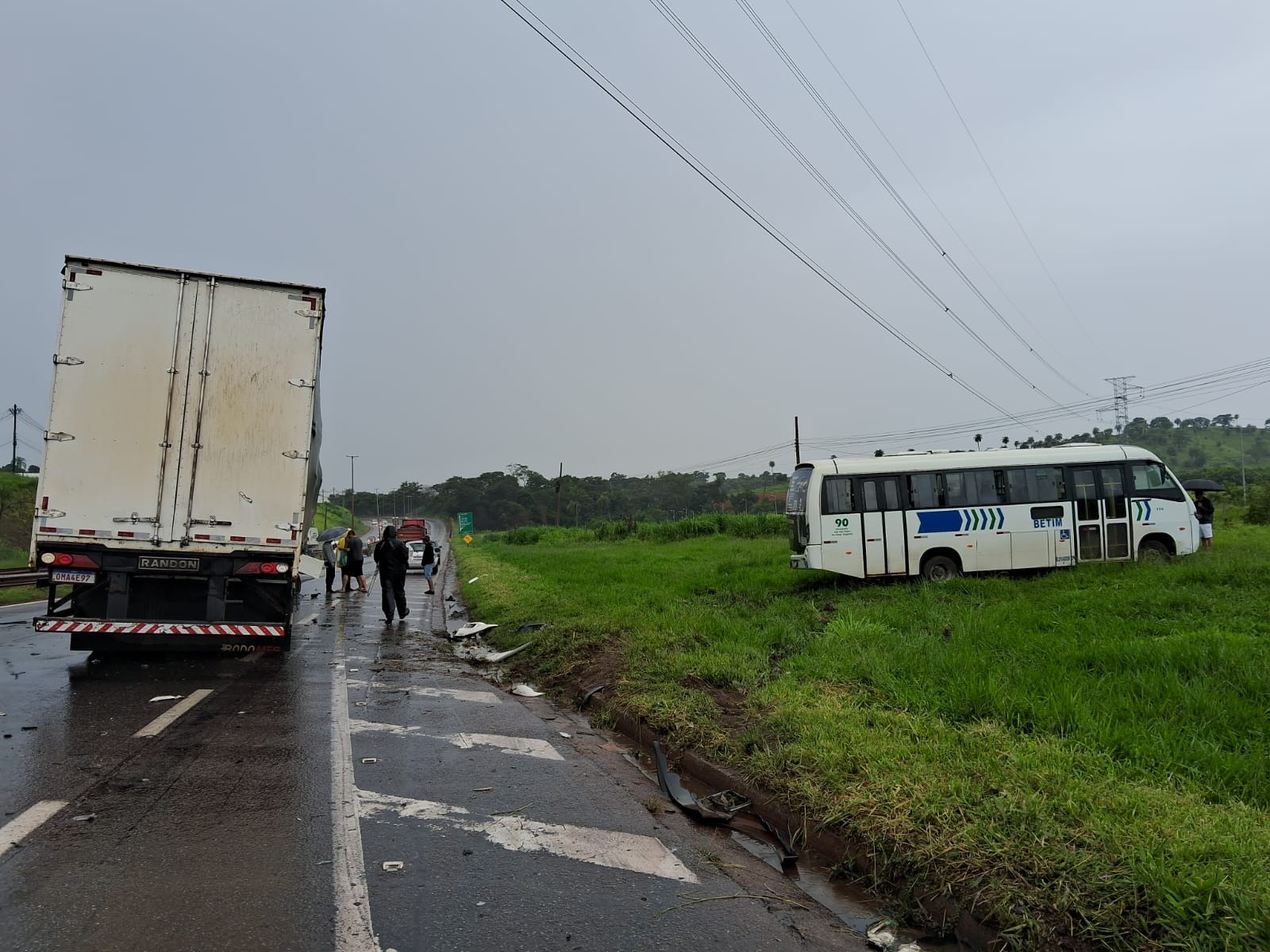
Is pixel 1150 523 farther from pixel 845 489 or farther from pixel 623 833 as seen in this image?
pixel 623 833

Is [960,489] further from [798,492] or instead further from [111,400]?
[111,400]

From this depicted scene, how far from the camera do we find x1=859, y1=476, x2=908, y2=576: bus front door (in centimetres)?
1638

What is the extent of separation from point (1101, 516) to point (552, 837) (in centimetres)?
1570

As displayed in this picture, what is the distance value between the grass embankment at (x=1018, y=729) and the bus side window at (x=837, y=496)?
12.9 feet

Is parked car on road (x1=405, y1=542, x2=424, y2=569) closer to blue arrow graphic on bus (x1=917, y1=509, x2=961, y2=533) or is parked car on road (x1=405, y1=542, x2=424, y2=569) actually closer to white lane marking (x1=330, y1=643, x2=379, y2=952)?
blue arrow graphic on bus (x1=917, y1=509, x2=961, y2=533)

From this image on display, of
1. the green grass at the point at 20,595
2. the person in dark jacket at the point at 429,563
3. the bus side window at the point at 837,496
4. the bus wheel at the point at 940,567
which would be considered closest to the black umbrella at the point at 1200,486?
the bus wheel at the point at 940,567

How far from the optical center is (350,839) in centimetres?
438

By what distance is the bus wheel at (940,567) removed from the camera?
1661 cm

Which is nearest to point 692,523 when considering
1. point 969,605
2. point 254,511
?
point 969,605

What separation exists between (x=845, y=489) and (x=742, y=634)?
7.52 meters

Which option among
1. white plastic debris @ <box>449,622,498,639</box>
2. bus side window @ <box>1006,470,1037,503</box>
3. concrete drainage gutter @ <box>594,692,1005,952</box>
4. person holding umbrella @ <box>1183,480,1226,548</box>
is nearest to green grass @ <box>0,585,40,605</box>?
white plastic debris @ <box>449,622,498,639</box>

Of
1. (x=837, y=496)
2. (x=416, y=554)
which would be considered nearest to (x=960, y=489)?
(x=837, y=496)

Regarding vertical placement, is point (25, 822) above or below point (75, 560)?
below

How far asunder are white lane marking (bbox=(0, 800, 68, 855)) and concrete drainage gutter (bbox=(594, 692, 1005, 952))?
395 centimetres
